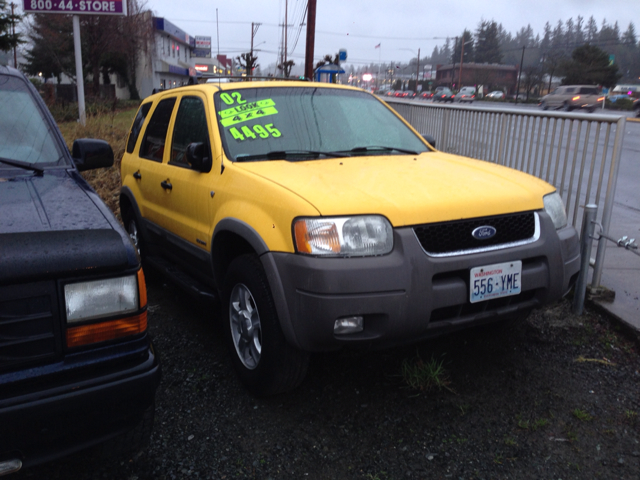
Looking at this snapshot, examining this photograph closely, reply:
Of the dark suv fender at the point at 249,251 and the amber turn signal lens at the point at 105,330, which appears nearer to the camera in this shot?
the amber turn signal lens at the point at 105,330

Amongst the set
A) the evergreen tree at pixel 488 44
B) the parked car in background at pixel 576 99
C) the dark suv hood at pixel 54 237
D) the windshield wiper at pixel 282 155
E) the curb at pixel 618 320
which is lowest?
the curb at pixel 618 320

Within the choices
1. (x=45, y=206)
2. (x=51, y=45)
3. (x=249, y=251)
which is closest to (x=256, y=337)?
(x=249, y=251)

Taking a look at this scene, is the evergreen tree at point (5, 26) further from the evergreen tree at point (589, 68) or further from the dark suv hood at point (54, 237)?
the evergreen tree at point (589, 68)

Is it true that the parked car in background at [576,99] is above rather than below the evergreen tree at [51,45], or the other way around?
below

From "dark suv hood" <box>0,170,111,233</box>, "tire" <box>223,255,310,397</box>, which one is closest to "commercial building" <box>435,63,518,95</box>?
"tire" <box>223,255,310,397</box>

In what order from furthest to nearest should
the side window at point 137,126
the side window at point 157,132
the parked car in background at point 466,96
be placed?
the parked car in background at point 466,96
the side window at point 137,126
the side window at point 157,132

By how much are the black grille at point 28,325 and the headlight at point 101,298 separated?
0.06m

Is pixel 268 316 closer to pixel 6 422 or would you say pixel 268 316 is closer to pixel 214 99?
pixel 6 422

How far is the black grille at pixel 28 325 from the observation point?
1.91 metres

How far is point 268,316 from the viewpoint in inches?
112

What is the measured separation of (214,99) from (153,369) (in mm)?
2243

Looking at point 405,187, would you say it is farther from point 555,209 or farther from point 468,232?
point 555,209

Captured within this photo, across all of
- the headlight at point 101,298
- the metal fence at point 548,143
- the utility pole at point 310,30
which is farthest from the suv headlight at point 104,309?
the utility pole at point 310,30

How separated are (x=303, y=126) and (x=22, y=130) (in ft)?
5.75
